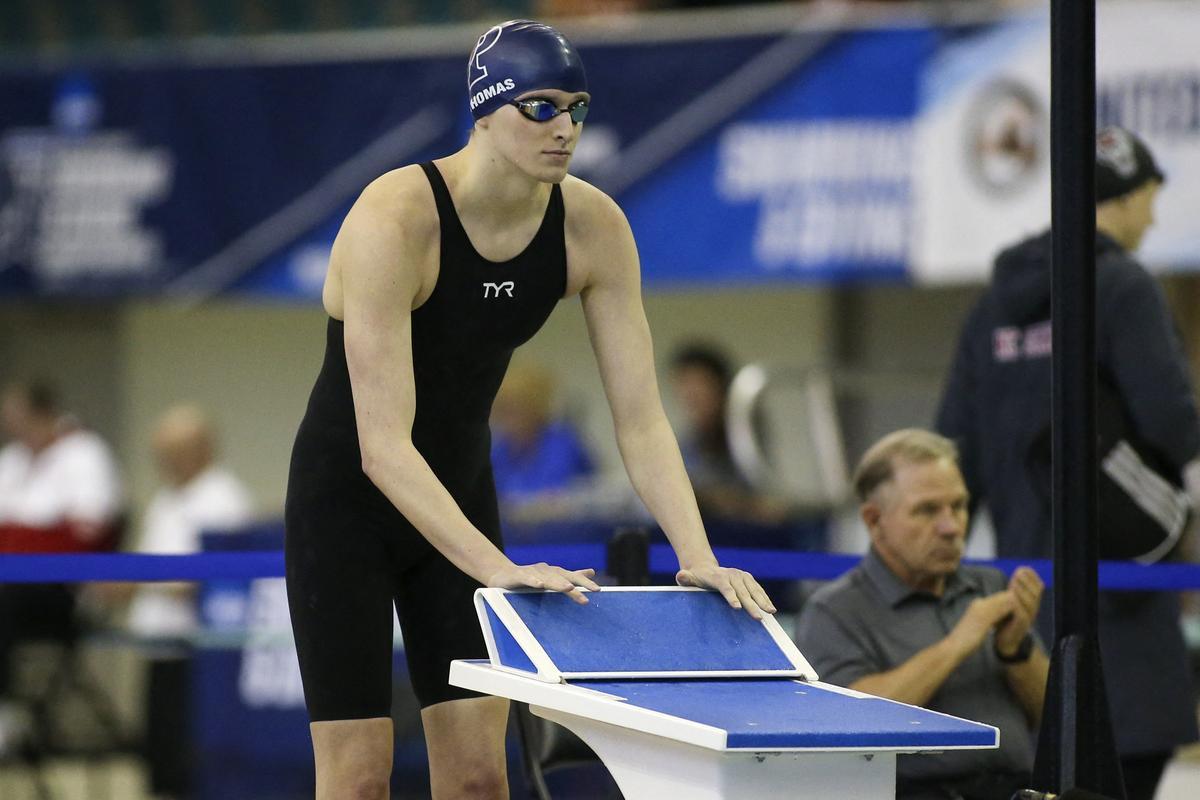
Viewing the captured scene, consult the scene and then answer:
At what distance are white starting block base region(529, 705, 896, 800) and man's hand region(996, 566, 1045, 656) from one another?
1143mm

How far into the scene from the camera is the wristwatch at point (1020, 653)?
395cm

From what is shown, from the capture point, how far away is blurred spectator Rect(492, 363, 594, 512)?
8.09 m

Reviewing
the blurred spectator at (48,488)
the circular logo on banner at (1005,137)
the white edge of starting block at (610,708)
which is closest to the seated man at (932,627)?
the white edge of starting block at (610,708)

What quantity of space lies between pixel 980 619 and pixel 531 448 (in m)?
4.50

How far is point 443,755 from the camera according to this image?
3459 millimetres

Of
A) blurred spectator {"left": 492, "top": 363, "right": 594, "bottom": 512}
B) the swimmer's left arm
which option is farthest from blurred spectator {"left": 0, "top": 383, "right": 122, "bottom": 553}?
the swimmer's left arm

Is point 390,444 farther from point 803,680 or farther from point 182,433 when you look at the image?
point 182,433

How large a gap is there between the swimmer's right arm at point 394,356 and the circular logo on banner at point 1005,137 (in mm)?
4856

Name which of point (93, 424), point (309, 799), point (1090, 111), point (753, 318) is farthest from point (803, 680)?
point (93, 424)

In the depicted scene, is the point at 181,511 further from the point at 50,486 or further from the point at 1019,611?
the point at 1019,611

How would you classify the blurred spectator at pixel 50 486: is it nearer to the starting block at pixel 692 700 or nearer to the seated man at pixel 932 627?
the seated man at pixel 932 627

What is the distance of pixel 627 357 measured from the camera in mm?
3510

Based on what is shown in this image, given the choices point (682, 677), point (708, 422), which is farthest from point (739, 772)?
point (708, 422)

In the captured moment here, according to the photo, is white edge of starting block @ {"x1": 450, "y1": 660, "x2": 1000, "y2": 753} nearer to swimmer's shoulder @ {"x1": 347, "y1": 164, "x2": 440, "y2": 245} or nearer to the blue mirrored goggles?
swimmer's shoulder @ {"x1": 347, "y1": 164, "x2": 440, "y2": 245}
